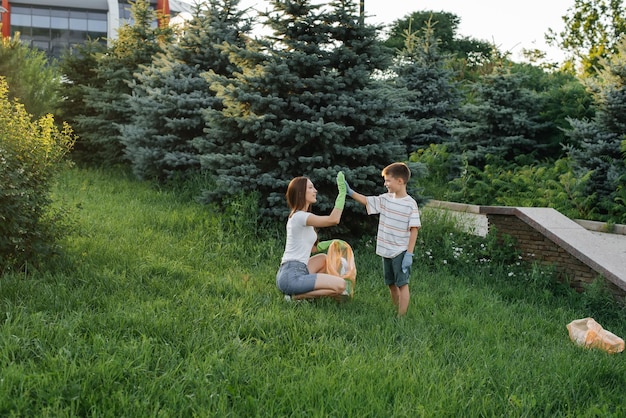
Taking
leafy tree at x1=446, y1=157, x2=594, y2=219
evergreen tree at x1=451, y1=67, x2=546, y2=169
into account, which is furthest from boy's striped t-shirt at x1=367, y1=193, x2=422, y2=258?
evergreen tree at x1=451, y1=67, x2=546, y2=169

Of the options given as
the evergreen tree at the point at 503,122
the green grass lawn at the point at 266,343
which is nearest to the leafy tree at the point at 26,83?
the evergreen tree at the point at 503,122

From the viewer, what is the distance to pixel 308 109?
813 cm

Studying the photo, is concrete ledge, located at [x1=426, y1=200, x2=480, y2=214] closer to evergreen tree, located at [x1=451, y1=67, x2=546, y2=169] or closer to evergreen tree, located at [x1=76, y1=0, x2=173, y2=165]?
evergreen tree, located at [x1=451, y1=67, x2=546, y2=169]

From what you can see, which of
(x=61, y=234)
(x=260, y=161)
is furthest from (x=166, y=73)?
(x=61, y=234)

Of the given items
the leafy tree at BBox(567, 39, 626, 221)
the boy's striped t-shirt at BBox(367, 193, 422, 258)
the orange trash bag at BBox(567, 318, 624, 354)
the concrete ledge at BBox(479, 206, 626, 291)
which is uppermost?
the leafy tree at BBox(567, 39, 626, 221)

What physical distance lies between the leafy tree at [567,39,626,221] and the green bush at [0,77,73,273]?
349 inches

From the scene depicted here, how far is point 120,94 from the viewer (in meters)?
15.7

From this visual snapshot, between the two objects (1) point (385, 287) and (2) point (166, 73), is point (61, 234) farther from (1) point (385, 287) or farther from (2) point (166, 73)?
(2) point (166, 73)

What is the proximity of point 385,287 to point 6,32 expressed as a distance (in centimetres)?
6153

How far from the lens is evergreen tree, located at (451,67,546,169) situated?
44.6 ft

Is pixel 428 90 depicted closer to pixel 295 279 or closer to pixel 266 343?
pixel 295 279

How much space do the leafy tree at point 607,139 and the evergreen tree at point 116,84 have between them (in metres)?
9.97

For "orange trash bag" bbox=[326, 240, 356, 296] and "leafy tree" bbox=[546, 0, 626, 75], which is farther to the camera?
"leafy tree" bbox=[546, 0, 626, 75]

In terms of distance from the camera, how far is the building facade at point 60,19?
61.8 metres
